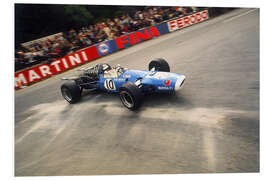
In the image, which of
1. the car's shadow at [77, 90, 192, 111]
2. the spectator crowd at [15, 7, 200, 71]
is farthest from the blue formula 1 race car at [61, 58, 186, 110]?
the spectator crowd at [15, 7, 200, 71]

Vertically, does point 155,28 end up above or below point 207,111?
above

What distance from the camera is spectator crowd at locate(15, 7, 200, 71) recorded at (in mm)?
7890

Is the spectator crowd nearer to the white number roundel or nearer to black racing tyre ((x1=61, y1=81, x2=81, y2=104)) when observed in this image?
black racing tyre ((x1=61, y1=81, x2=81, y2=104))

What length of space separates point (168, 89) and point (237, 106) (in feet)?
6.23

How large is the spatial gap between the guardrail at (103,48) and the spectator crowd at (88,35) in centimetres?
45

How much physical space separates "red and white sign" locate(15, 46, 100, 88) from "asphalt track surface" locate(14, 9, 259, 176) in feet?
3.83

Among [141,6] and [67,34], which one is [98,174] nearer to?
[141,6]

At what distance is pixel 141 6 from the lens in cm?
645

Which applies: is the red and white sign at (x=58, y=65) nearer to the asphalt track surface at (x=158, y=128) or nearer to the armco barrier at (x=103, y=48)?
the armco barrier at (x=103, y=48)

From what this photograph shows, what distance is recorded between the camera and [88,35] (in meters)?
10.1

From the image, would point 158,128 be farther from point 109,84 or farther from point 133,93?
point 109,84

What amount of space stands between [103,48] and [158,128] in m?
8.50

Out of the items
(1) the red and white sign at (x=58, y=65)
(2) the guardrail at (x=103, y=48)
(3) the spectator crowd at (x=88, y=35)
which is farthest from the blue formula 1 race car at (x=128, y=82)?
(2) the guardrail at (x=103, y=48)
